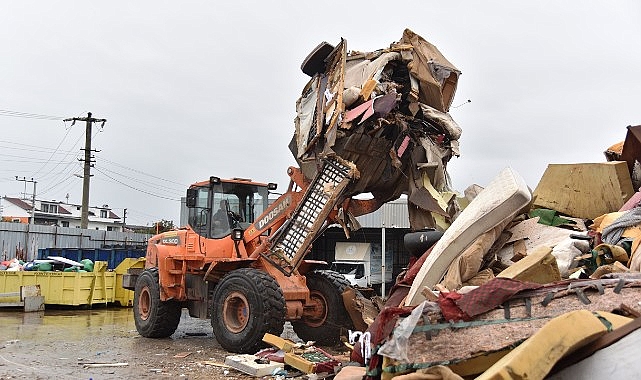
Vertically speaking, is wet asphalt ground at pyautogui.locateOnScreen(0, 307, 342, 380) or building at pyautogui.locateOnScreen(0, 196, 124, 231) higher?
building at pyautogui.locateOnScreen(0, 196, 124, 231)

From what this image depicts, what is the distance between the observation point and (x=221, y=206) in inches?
409

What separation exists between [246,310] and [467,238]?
482cm

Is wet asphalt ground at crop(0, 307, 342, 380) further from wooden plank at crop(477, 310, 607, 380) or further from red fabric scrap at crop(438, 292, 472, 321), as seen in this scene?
wooden plank at crop(477, 310, 607, 380)

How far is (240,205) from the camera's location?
10625 millimetres

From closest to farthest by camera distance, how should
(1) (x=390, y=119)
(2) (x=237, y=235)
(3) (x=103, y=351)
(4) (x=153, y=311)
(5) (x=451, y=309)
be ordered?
(5) (x=451, y=309), (1) (x=390, y=119), (3) (x=103, y=351), (2) (x=237, y=235), (4) (x=153, y=311)

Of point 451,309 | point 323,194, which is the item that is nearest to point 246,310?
point 323,194

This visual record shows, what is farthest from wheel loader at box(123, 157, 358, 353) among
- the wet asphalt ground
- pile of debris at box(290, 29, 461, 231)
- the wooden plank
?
the wooden plank

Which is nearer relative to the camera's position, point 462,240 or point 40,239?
point 462,240

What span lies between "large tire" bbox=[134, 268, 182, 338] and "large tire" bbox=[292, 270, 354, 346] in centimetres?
225

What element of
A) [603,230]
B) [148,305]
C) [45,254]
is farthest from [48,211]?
[603,230]

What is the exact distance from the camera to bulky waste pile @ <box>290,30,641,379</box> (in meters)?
2.76

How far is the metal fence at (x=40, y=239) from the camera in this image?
25234mm

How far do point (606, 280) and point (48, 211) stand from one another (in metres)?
73.2

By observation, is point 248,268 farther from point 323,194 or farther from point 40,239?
point 40,239
